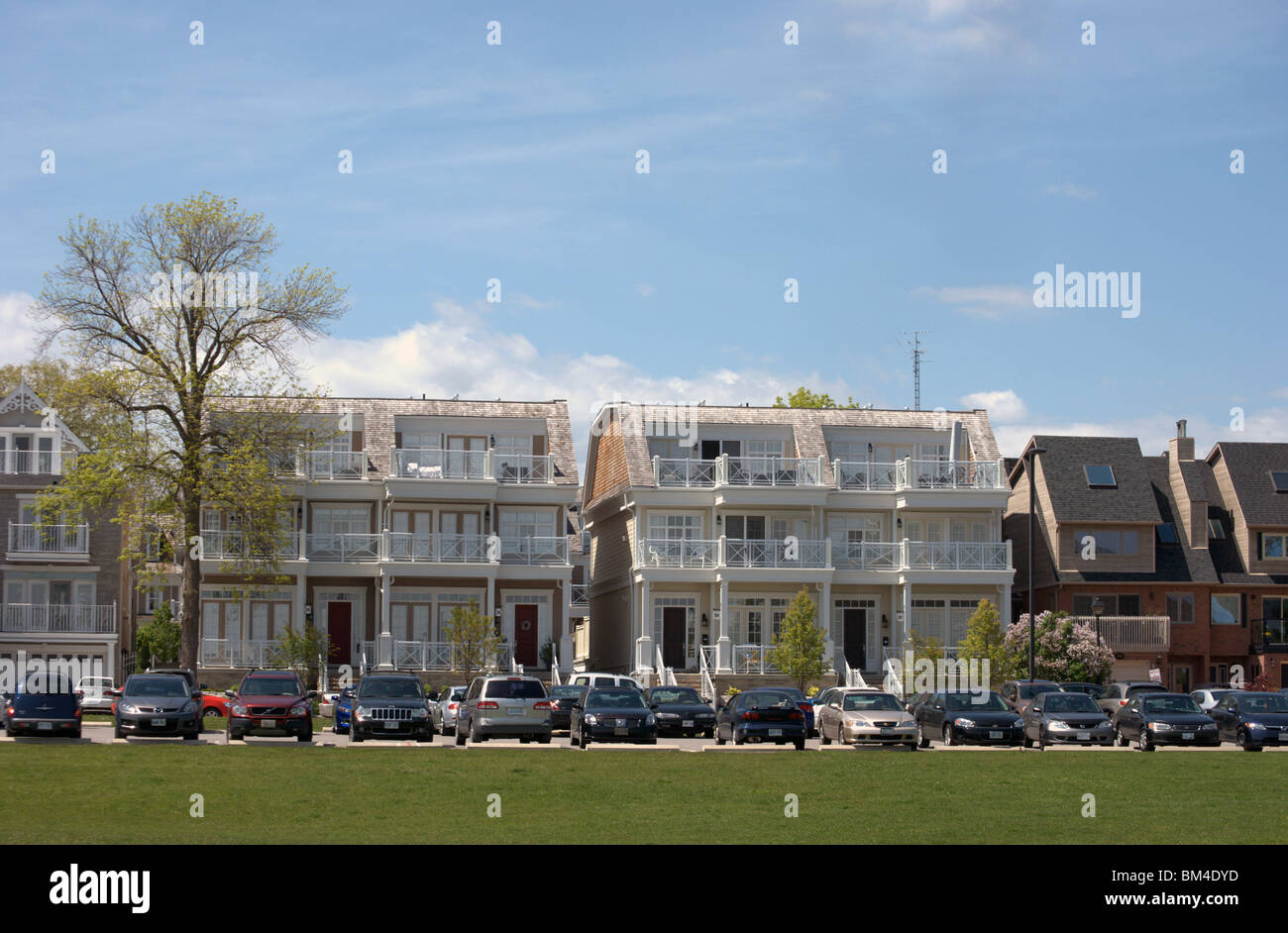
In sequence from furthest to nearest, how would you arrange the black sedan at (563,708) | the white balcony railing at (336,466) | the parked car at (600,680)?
the white balcony railing at (336,466) < the parked car at (600,680) < the black sedan at (563,708)

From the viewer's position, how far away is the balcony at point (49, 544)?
5612 centimetres

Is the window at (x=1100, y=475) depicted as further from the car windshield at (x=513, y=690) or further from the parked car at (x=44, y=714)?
the parked car at (x=44, y=714)

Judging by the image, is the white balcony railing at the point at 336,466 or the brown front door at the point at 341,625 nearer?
the white balcony railing at the point at 336,466

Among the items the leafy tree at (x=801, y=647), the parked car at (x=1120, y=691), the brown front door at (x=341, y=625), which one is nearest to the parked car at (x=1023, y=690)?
the parked car at (x=1120, y=691)

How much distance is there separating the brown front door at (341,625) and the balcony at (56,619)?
27.5 feet

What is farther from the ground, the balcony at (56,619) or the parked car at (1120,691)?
the balcony at (56,619)

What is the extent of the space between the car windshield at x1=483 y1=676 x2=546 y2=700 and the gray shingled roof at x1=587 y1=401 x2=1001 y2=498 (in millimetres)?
23134

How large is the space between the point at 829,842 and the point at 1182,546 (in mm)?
47542

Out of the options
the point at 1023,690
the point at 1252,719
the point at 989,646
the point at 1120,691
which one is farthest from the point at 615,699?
the point at 989,646

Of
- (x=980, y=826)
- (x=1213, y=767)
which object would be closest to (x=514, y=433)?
(x=1213, y=767)

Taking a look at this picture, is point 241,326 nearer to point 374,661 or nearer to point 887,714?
point 374,661

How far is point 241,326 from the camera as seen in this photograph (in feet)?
157

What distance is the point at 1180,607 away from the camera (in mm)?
58719

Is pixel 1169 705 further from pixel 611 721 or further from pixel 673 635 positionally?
pixel 673 635
